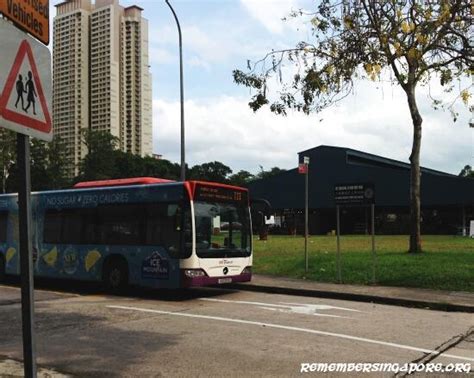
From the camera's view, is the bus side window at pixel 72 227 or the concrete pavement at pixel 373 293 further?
the bus side window at pixel 72 227

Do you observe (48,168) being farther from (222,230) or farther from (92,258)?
(222,230)

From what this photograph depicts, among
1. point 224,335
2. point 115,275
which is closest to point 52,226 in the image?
point 115,275

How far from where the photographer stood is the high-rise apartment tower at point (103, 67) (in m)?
30.2

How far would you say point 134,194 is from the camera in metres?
15.4

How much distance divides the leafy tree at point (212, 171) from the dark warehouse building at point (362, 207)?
35175 mm

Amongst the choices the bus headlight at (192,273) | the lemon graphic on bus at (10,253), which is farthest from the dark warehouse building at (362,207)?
the bus headlight at (192,273)

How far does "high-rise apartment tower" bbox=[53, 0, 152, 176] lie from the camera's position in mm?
30219

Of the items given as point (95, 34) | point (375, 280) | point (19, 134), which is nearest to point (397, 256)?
point (375, 280)

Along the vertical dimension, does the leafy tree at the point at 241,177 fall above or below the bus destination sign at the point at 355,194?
above

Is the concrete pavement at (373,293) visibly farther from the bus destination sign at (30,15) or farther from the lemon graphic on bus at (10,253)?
the bus destination sign at (30,15)

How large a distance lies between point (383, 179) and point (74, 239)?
45.2 meters

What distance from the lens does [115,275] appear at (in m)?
15.5

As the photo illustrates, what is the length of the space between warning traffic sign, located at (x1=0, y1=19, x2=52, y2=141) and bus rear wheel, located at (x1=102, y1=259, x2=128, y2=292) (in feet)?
37.4

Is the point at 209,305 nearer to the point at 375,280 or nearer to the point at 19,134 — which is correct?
the point at 375,280
